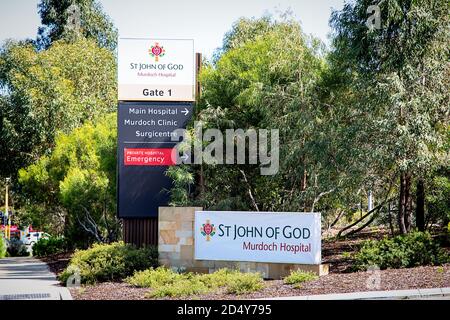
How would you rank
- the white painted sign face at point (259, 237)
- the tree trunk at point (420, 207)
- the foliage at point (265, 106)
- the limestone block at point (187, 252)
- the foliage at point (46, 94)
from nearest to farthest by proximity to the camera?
the white painted sign face at point (259, 237)
the limestone block at point (187, 252)
the foliage at point (265, 106)
the tree trunk at point (420, 207)
the foliage at point (46, 94)

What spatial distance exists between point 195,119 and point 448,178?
26.4 ft

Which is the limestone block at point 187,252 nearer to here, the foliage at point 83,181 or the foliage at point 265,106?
the foliage at point 265,106

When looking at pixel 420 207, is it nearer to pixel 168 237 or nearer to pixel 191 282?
pixel 168 237

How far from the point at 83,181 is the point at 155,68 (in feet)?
21.5

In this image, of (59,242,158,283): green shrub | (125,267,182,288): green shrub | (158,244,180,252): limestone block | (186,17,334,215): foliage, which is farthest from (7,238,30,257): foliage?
(125,267,182,288): green shrub

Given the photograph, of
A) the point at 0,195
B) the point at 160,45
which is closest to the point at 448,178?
the point at 160,45

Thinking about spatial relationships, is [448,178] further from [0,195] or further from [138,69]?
[0,195]

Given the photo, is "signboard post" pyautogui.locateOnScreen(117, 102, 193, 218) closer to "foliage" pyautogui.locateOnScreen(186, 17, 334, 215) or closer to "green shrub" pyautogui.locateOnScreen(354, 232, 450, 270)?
"foliage" pyautogui.locateOnScreen(186, 17, 334, 215)

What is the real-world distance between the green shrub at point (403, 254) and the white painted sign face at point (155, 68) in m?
8.09

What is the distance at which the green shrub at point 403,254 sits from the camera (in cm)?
1750

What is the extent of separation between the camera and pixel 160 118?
2206cm

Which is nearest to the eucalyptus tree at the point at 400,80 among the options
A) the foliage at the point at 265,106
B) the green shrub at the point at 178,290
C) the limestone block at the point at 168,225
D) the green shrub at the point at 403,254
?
the foliage at the point at 265,106

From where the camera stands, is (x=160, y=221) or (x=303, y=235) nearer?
(x=303, y=235)
